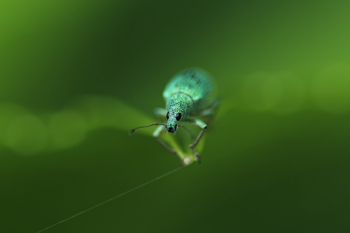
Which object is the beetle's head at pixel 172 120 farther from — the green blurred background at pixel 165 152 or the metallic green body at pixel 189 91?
the green blurred background at pixel 165 152

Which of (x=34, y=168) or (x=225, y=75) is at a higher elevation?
(x=225, y=75)

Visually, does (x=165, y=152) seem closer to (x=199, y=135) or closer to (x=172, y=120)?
(x=199, y=135)

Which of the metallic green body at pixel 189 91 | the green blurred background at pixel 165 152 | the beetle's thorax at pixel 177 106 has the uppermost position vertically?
the metallic green body at pixel 189 91

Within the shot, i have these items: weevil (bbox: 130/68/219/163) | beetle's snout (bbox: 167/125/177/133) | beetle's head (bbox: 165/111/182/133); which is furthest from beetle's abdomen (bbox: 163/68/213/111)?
beetle's snout (bbox: 167/125/177/133)

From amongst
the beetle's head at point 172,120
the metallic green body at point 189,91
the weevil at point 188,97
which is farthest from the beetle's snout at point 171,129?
the metallic green body at point 189,91

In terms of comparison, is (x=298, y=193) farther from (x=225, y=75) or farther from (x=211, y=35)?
(x=211, y=35)

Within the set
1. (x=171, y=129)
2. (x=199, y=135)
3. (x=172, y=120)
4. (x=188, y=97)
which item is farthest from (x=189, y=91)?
(x=199, y=135)

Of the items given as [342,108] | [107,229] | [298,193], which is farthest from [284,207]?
[107,229]

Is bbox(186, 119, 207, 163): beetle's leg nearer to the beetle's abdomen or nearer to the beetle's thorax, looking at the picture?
the beetle's thorax
